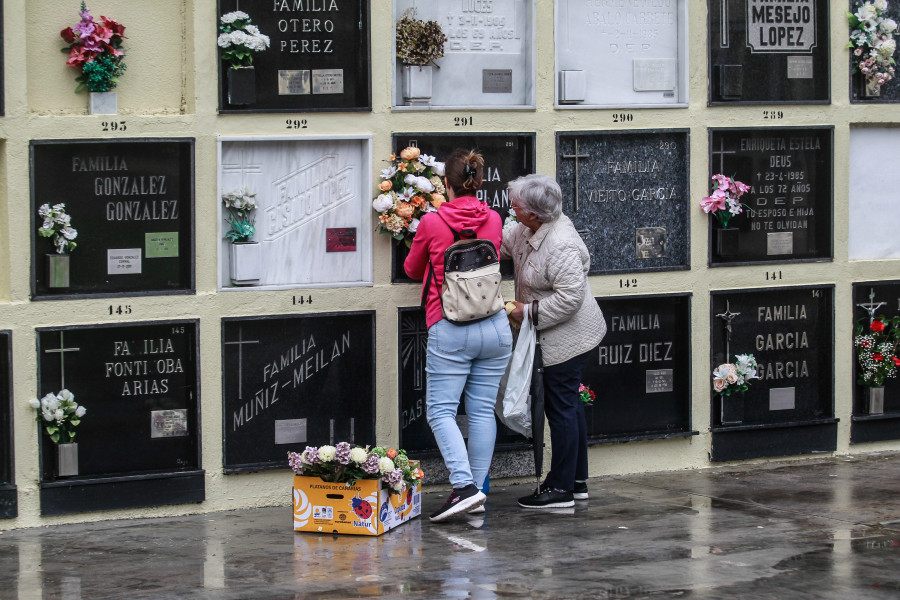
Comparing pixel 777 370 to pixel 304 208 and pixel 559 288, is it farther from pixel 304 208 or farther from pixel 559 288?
pixel 304 208

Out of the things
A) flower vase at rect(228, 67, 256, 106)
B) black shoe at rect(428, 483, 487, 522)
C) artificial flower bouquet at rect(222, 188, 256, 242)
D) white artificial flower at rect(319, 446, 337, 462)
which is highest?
flower vase at rect(228, 67, 256, 106)

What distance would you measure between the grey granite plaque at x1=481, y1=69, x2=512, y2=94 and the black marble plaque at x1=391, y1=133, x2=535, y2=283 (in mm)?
272

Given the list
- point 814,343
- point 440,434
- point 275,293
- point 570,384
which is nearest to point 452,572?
point 440,434

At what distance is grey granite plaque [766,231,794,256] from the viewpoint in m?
8.09

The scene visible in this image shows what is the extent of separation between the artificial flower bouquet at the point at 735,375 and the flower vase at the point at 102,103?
3697 millimetres

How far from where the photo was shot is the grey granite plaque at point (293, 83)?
7020mm

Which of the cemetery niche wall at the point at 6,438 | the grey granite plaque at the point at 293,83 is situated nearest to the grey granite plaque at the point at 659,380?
the grey granite plaque at the point at 293,83

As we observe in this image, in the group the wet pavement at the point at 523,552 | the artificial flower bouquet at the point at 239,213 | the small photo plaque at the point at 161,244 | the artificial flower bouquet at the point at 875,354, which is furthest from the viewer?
the artificial flower bouquet at the point at 875,354

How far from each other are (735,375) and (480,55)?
7.75 feet

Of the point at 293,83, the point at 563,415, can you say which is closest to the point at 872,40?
the point at 563,415

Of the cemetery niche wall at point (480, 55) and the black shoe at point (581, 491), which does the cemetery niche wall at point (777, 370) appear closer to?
the black shoe at point (581, 491)

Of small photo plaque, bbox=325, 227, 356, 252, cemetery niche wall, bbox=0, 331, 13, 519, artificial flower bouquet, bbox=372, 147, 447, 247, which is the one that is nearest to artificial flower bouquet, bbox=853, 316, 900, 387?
artificial flower bouquet, bbox=372, 147, 447, 247

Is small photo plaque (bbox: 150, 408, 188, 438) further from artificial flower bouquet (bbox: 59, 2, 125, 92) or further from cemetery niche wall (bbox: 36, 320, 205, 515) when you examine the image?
artificial flower bouquet (bbox: 59, 2, 125, 92)

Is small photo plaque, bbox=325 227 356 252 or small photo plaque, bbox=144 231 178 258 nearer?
small photo plaque, bbox=144 231 178 258
